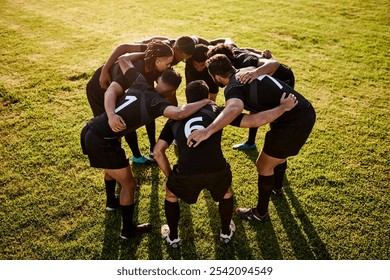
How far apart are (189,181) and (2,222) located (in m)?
2.97

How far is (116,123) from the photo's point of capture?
10.8 feet

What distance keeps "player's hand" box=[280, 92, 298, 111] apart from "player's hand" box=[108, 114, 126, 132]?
181cm

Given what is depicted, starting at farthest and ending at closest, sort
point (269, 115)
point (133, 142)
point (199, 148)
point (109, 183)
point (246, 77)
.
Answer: point (133, 142)
point (109, 183)
point (246, 77)
point (269, 115)
point (199, 148)

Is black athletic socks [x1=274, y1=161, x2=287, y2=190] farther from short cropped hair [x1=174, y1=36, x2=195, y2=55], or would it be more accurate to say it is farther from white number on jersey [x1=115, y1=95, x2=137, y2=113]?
white number on jersey [x1=115, y1=95, x2=137, y2=113]

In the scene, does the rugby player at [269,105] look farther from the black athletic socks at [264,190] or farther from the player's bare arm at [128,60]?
the player's bare arm at [128,60]

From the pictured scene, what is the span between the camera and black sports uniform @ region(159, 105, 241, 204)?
314cm

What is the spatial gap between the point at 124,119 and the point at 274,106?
175 cm

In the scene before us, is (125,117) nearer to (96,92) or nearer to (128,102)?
(128,102)

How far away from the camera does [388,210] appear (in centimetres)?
446

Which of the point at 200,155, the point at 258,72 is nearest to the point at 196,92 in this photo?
the point at 200,155

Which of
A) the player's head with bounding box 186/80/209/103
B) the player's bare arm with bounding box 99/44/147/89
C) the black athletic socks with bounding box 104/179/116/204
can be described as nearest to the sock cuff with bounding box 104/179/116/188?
the black athletic socks with bounding box 104/179/116/204

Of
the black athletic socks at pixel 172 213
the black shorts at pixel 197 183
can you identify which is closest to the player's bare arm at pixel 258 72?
the black shorts at pixel 197 183
